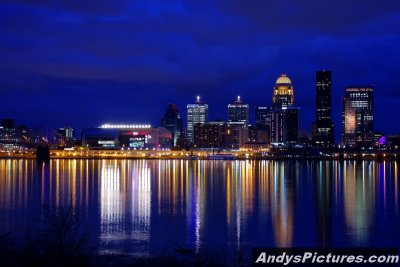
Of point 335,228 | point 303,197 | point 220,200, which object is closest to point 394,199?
point 303,197

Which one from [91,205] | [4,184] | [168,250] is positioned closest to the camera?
[168,250]

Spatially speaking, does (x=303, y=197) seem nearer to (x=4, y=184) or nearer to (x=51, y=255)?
(x=4, y=184)

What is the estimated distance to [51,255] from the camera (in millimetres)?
19844

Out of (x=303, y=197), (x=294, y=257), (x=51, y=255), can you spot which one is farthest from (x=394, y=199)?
(x=51, y=255)

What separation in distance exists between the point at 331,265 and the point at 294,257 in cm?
168

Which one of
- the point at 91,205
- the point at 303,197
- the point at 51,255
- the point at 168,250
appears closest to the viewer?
the point at 51,255

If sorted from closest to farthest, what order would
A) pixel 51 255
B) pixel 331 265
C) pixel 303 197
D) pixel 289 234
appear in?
pixel 51 255 → pixel 331 265 → pixel 289 234 → pixel 303 197

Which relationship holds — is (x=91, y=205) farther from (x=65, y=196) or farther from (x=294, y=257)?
(x=294, y=257)

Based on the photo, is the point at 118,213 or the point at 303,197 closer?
the point at 118,213

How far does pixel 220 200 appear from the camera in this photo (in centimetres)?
5091

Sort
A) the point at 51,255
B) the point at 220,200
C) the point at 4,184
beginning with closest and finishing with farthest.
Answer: the point at 51,255 → the point at 220,200 → the point at 4,184

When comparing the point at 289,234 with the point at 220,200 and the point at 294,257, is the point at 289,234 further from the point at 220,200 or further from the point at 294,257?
the point at 220,200

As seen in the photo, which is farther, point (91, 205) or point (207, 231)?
point (91, 205)

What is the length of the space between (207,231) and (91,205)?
15401mm
